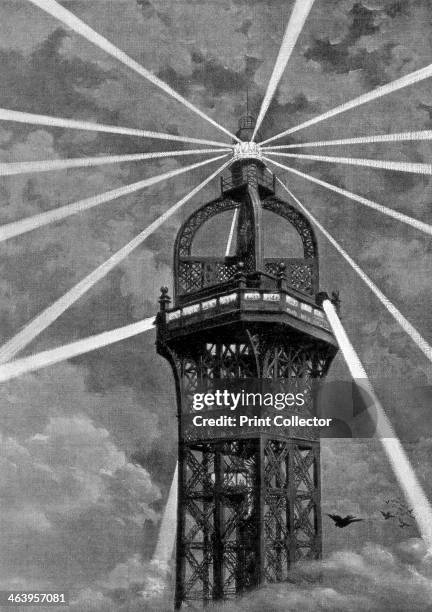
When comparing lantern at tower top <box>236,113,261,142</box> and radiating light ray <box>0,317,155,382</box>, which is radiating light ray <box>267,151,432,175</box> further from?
radiating light ray <box>0,317,155,382</box>

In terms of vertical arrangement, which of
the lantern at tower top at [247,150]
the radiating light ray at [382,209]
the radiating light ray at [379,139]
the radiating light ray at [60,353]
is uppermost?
the lantern at tower top at [247,150]

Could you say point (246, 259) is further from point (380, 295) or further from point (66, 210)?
point (66, 210)

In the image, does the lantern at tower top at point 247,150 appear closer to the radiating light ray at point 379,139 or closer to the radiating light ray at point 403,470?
the radiating light ray at point 379,139

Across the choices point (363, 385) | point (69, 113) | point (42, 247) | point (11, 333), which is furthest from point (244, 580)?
point (69, 113)

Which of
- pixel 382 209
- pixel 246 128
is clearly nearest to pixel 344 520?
pixel 382 209

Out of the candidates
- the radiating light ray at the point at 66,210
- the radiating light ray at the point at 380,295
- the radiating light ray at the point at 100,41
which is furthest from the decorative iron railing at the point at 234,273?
the radiating light ray at the point at 100,41

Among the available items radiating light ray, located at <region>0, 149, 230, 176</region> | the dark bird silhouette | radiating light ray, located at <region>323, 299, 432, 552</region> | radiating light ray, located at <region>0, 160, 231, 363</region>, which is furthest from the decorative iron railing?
the dark bird silhouette
